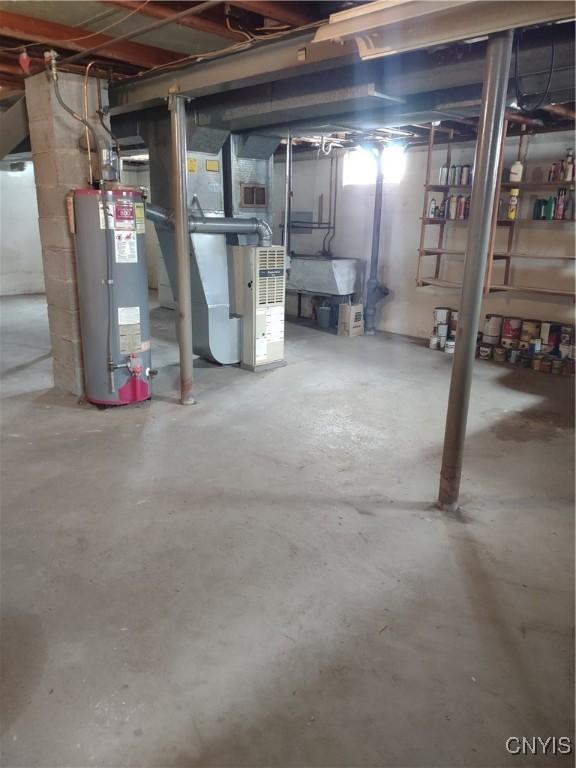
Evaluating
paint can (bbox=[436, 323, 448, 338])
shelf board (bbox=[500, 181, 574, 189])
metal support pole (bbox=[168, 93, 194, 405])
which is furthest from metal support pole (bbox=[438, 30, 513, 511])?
paint can (bbox=[436, 323, 448, 338])

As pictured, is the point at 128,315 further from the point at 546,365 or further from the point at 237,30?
the point at 546,365

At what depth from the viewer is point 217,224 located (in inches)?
177

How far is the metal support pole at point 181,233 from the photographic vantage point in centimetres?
350

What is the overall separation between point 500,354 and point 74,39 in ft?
14.8

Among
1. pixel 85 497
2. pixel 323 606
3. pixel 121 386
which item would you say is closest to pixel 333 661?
pixel 323 606

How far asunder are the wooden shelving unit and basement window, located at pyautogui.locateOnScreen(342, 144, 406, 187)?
1.65 ft

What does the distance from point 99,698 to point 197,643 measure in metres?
0.34

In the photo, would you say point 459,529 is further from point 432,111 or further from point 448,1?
point 432,111

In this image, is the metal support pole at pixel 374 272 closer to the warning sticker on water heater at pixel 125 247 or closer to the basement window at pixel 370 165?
the basement window at pixel 370 165

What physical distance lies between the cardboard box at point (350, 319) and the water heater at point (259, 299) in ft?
5.10

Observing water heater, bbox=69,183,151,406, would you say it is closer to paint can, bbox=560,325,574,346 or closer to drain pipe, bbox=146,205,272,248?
drain pipe, bbox=146,205,272,248

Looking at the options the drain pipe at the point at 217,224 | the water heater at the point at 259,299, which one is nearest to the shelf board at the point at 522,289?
the water heater at the point at 259,299

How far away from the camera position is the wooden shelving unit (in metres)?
4.87

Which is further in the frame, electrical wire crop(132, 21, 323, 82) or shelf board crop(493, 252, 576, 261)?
shelf board crop(493, 252, 576, 261)
